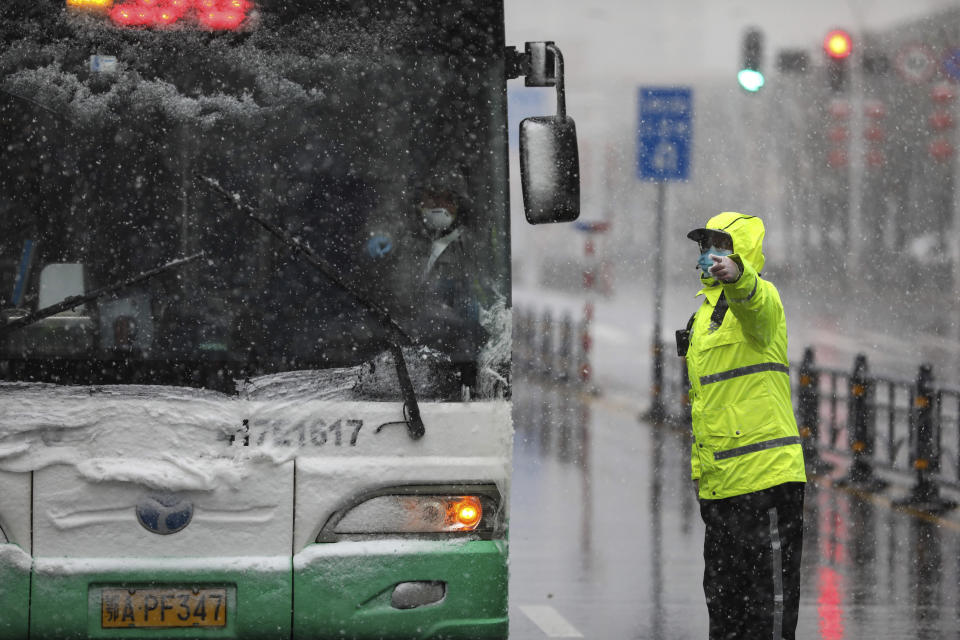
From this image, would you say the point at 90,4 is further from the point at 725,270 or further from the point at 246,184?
the point at 725,270

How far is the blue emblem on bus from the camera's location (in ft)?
18.5

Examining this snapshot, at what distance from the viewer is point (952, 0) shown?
168 feet

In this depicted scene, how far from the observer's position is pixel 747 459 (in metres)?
6.35

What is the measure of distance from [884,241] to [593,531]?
166 feet

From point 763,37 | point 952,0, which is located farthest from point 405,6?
point 952,0

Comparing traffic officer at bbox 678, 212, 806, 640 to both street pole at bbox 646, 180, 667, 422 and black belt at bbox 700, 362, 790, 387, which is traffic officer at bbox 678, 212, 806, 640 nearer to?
black belt at bbox 700, 362, 790, 387

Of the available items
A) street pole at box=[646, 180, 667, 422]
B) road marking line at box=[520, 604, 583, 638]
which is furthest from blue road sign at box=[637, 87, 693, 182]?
road marking line at box=[520, 604, 583, 638]

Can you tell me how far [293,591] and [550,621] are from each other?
320 cm

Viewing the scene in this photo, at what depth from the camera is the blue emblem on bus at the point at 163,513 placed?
563 cm

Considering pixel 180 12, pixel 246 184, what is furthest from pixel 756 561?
pixel 180 12

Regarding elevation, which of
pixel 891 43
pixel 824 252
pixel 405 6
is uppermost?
pixel 891 43

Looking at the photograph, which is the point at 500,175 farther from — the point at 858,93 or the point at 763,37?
the point at 858,93

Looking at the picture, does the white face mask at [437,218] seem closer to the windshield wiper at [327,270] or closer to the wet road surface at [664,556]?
the windshield wiper at [327,270]

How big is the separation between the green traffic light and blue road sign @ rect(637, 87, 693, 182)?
12.1 feet
